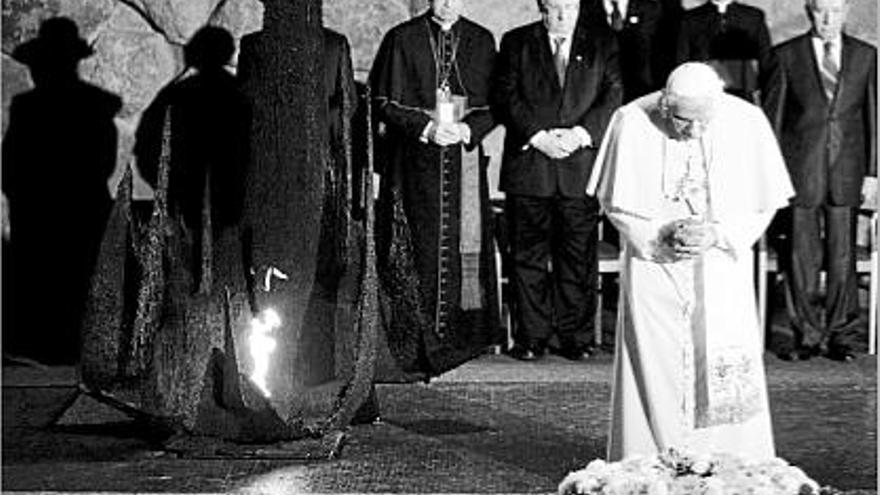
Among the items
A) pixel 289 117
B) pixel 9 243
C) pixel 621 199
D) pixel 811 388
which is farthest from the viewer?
pixel 9 243

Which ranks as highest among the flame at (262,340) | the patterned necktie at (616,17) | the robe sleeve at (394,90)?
the patterned necktie at (616,17)

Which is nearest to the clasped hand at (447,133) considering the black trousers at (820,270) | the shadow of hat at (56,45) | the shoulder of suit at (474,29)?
the shoulder of suit at (474,29)

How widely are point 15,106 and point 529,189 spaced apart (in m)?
3.04

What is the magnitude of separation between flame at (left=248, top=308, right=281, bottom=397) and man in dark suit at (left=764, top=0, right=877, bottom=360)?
3010 mm

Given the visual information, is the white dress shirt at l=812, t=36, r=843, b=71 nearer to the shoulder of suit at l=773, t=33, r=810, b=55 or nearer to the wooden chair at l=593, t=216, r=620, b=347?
the shoulder of suit at l=773, t=33, r=810, b=55

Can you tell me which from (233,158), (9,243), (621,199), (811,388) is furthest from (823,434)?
(9,243)

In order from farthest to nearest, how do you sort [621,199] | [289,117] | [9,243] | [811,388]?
1. [9,243]
2. [811,388]
3. [289,117]
4. [621,199]

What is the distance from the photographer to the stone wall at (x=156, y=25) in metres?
15.2

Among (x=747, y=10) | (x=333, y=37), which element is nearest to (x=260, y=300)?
(x=333, y=37)

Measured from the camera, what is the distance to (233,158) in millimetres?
12703

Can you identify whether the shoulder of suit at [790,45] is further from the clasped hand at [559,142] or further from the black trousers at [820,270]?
the clasped hand at [559,142]

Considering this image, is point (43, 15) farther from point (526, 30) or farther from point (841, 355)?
point (841, 355)

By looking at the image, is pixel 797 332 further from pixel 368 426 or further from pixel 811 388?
pixel 368 426

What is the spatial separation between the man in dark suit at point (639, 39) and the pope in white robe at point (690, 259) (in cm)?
303
